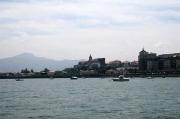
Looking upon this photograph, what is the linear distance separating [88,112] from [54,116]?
3.78m

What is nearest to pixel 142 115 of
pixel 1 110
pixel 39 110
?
pixel 39 110

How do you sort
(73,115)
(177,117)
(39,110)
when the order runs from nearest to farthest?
(177,117) < (73,115) < (39,110)

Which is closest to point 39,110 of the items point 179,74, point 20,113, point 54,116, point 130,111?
point 20,113

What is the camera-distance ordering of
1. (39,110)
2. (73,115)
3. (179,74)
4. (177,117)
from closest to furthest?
(177,117)
(73,115)
(39,110)
(179,74)

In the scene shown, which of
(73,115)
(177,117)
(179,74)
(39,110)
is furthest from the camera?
(179,74)

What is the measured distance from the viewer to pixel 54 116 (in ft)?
114

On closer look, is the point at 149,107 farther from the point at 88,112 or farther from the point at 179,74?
the point at 179,74

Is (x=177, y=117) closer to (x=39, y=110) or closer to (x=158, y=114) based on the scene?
(x=158, y=114)

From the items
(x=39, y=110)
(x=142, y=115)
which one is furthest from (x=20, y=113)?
(x=142, y=115)

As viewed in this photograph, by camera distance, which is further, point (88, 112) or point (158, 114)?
point (88, 112)

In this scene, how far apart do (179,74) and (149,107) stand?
163 m

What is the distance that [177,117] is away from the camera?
3303cm

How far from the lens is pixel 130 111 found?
37375 millimetres

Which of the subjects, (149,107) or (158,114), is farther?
(149,107)
